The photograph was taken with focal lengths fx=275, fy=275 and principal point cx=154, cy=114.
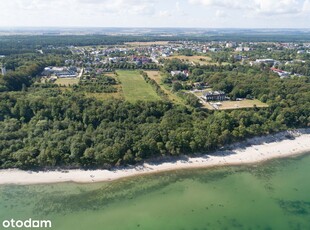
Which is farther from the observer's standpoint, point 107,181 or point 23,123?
point 23,123

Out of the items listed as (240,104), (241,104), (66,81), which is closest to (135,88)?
(66,81)

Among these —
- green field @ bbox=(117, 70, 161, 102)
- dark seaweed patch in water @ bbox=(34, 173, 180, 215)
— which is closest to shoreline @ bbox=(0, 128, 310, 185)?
dark seaweed patch in water @ bbox=(34, 173, 180, 215)

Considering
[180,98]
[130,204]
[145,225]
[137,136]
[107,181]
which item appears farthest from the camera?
[180,98]

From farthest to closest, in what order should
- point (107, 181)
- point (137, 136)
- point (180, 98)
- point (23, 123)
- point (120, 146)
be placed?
point (180, 98) → point (23, 123) → point (137, 136) → point (120, 146) → point (107, 181)

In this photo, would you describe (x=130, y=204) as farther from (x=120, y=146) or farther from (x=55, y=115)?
(x=55, y=115)

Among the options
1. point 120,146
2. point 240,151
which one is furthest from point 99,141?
point 240,151

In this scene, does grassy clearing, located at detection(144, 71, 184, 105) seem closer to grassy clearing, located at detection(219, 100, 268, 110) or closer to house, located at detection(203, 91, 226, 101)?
house, located at detection(203, 91, 226, 101)

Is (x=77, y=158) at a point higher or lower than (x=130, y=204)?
higher
